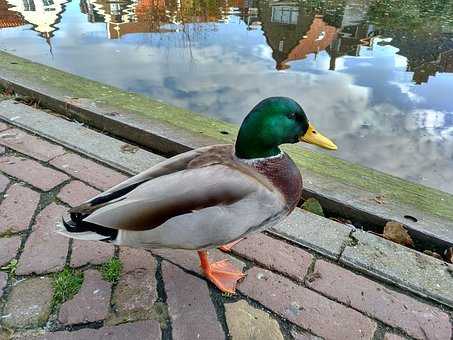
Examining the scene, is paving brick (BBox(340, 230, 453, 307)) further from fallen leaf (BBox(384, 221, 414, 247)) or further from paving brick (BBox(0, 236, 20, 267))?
paving brick (BBox(0, 236, 20, 267))

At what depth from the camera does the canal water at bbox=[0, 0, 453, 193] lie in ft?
11.6

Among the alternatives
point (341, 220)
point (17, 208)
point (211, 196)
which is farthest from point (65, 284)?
point (341, 220)

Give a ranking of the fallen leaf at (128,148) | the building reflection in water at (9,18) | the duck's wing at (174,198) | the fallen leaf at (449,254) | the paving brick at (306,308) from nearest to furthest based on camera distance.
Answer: the duck's wing at (174,198) → the paving brick at (306,308) → the fallen leaf at (449,254) → the fallen leaf at (128,148) → the building reflection in water at (9,18)

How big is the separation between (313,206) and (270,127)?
0.76 metres

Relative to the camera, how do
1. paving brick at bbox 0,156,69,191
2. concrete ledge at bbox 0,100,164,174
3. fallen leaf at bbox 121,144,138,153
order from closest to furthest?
paving brick at bbox 0,156,69,191 < concrete ledge at bbox 0,100,164,174 < fallen leaf at bbox 121,144,138,153

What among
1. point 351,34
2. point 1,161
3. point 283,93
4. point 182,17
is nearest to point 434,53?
point 351,34

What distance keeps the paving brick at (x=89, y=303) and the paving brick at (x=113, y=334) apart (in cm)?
5

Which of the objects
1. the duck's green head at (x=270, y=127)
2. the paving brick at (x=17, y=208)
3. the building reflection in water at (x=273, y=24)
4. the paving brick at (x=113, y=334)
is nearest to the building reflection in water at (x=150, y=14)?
the building reflection in water at (x=273, y=24)

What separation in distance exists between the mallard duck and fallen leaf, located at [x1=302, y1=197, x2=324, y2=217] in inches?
21.5

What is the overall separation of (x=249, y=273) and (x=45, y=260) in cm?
86

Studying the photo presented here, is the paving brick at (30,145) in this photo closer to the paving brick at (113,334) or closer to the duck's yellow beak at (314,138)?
the paving brick at (113,334)

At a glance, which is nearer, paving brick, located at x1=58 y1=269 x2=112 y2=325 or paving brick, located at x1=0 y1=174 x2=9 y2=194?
paving brick, located at x1=58 y1=269 x2=112 y2=325

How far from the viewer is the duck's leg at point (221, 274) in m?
1.61

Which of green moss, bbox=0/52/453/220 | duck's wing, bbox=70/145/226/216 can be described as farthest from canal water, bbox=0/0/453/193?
duck's wing, bbox=70/145/226/216
